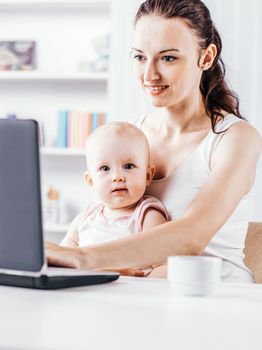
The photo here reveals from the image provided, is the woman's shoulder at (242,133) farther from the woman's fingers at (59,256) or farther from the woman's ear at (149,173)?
the woman's fingers at (59,256)

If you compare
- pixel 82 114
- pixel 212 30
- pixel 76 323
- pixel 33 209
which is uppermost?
pixel 212 30

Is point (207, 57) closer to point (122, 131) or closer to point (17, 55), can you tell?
point (122, 131)

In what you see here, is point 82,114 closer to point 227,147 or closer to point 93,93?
point 93,93

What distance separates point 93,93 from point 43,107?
35cm

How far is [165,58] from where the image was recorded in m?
1.91

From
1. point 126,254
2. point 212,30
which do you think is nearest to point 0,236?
point 126,254

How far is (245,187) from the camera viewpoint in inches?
71.2

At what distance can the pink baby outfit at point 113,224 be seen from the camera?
1792mm

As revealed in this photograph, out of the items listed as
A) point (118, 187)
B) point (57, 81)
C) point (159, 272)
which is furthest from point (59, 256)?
point (57, 81)

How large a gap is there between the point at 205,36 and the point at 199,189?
0.45m

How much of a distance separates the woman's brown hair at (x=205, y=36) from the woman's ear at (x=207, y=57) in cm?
1

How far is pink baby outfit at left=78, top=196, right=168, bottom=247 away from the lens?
1.79m

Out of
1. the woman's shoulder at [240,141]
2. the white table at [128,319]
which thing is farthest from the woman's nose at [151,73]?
the white table at [128,319]

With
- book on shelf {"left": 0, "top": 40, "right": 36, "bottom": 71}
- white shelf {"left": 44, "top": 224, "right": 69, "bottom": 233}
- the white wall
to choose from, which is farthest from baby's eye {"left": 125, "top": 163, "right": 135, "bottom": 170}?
book on shelf {"left": 0, "top": 40, "right": 36, "bottom": 71}
